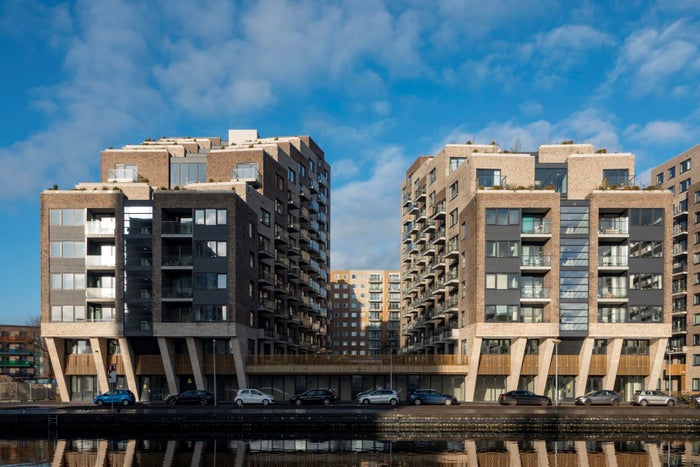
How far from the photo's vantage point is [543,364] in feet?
223

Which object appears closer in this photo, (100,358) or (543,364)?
(543,364)

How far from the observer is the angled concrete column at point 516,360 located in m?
68.0

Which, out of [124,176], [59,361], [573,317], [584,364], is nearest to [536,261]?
[573,317]

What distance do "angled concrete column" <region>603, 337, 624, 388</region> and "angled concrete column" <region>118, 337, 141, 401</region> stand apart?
169ft

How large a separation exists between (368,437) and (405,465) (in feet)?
40.2

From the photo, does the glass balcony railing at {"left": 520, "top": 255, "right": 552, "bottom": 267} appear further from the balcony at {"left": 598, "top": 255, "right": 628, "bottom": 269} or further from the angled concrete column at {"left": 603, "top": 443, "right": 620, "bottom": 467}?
the angled concrete column at {"left": 603, "top": 443, "right": 620, "bottom": 467}

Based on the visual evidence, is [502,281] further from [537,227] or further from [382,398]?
[382,398]

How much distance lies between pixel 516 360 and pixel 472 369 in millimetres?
4790

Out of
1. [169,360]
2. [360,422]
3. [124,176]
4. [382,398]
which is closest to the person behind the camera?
[360,422]

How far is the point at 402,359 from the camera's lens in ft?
232

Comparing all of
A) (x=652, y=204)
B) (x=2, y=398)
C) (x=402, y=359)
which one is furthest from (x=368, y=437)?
(x=2, y=398)

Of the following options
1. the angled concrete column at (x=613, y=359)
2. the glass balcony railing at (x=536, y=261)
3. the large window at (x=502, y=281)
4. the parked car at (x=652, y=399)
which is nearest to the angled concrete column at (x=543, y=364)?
the angled concrete column at (x=613, y=359)

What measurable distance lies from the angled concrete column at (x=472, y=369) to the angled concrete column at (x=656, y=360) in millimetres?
18941

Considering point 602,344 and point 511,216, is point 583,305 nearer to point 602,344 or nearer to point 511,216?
point 602,344
